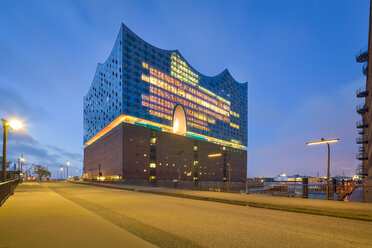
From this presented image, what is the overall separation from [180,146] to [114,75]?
3649 centimetres

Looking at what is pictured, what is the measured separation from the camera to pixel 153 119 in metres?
76.1

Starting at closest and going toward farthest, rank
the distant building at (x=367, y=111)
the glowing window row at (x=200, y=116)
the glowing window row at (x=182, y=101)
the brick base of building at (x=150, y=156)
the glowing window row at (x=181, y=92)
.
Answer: the distant building at (x=367, y=111)
the brick base of building at (x=150, y=156)
the glowing window row at (x=181, y=92)
the glowing window row at (x=182, y=101)
the glowing window row at (x=200, y=116)

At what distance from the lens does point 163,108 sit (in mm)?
81188

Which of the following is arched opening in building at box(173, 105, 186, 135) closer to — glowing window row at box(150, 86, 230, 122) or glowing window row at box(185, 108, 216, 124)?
glowing window row at box(150, 86, 230, 122)

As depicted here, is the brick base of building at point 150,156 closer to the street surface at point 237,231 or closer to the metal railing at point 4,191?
the metal railing at point 4,191

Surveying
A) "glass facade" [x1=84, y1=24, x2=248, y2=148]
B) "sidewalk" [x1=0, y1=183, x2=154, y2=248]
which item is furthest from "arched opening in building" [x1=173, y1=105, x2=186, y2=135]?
"sidewalk" [x1=0, y1=183, x2=154, y2=248]

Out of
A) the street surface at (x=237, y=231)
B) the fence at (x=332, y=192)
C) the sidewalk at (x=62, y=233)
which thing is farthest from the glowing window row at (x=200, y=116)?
the sidewalk at (x=62, y=233)

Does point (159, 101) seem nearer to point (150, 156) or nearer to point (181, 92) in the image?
point (181, 92)

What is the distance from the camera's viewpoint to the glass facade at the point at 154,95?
70812 millimetres

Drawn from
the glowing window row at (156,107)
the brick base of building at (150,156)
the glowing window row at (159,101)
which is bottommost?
the brick base of building at (150,156)

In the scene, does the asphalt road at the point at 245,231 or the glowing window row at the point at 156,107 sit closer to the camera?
the asphalt road at the point at 245,231

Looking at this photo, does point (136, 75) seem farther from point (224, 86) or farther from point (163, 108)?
point (224, 86)

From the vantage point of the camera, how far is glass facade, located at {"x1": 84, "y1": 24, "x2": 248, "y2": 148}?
232 ft

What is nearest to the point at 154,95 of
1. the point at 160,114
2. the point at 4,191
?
the point at 160,114
